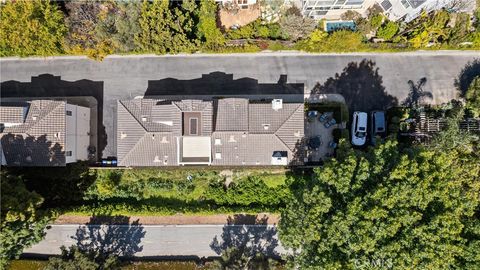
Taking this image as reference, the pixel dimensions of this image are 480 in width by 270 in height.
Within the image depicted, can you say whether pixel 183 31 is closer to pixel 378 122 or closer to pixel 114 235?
pixel 378 122

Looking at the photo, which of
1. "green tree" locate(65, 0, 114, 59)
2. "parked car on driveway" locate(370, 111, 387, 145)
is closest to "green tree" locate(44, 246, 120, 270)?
"green tree" locate(65, 0, 114, 59)

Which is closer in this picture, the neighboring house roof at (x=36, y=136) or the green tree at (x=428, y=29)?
the neighboring house roof at (x=36, y=136)

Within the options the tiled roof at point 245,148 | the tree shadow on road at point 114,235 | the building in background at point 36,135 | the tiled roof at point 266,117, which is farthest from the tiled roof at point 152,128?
the tree shadow on road at point 114,235

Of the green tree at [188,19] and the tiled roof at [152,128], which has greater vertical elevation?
the green tree at [188,19]

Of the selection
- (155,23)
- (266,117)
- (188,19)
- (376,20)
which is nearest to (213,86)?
(188,19)

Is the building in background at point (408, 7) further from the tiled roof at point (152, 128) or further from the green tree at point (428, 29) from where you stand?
the tiled roof at point (152, 128)

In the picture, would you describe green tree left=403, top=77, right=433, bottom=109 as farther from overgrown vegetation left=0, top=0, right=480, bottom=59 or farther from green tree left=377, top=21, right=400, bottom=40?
green tree left=377, top=21, right=400, bottom=40

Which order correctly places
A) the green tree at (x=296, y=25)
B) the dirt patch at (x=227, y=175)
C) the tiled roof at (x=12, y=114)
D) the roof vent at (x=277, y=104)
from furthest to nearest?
the dirt patch at (x=227, y=175)
the green tree at (x=296, y=25)
the roof vent at (x=277, y=104)
the tiled roof at (x=12, y=114)
